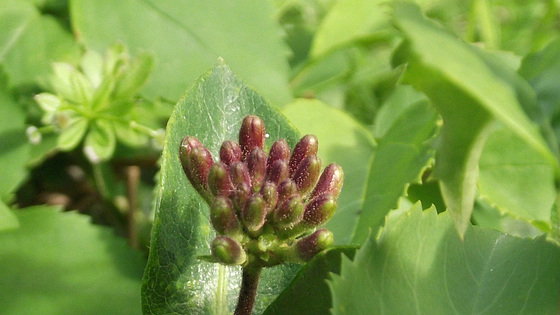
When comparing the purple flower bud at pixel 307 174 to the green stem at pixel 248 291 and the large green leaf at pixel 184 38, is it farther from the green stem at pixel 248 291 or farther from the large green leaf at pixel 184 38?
the large green leaf at pixel 184 38

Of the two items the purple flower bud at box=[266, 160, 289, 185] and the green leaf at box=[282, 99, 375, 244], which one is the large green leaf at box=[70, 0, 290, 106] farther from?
the purple flower bud at box=[266, 160, 289, 185]

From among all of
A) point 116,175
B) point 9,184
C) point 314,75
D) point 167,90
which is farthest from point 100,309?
point 314,75

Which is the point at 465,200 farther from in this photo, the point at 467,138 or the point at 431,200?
the point at 431,200

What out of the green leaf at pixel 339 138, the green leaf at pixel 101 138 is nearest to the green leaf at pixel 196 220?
the green leaf at pixel 339 138

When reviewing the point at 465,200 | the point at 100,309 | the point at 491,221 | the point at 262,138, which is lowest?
the point at 491,221

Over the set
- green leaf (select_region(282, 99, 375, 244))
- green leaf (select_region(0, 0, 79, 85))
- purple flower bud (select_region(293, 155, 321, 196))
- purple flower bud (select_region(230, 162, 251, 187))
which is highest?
green leaf (select_region(0, 0, 79, 85))

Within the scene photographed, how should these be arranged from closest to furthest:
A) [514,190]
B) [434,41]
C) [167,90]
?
[434,41]
[514,190]
[167,90]

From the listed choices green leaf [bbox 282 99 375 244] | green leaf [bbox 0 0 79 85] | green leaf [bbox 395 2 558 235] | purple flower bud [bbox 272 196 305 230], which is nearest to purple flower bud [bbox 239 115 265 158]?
purple flower bud [bbox 272 196 305 230]
